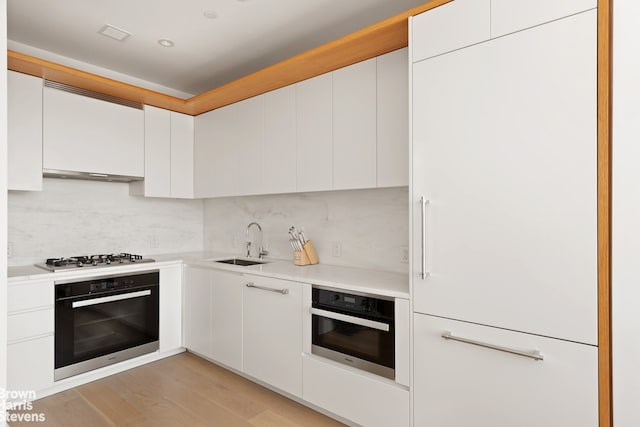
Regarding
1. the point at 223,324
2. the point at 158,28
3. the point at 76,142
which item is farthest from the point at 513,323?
the point at 76,142

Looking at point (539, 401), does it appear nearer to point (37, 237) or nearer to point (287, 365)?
point (287, 365)

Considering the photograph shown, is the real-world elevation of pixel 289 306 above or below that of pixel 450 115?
below

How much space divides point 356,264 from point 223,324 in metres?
1.16

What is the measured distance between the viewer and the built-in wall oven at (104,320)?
105 inches

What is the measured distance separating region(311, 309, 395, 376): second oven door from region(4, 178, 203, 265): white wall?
7.35 ft

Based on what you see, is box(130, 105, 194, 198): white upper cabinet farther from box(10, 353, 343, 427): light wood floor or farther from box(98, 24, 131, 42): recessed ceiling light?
box(10, 353, 343, 427): light wood floor

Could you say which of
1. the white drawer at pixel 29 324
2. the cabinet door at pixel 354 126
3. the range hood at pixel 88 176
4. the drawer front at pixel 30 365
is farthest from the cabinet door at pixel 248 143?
the drawer front at pixel 30 365

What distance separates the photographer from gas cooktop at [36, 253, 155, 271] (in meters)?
2.84

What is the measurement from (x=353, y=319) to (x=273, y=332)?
0.71 metres

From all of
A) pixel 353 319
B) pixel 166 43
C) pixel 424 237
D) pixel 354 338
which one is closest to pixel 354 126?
pixel 424 237

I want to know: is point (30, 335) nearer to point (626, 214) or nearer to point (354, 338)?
point (354, 338)

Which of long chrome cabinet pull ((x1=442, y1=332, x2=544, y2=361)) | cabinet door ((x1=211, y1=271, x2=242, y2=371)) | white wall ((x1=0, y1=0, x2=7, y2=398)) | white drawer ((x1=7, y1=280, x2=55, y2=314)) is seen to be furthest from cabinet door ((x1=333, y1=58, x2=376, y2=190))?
white drawer ((x1=7, y1=280, x2=55, y2=314))

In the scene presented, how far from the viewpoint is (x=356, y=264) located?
2889 mm

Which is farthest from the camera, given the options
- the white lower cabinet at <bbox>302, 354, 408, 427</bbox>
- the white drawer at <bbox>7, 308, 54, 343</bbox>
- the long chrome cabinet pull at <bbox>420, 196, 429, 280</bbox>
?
the white drawer at <bbox>7, 308, 54, 343</bbox>
